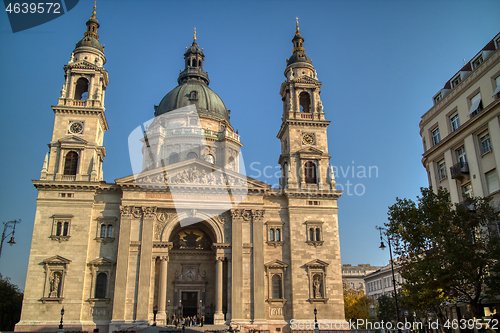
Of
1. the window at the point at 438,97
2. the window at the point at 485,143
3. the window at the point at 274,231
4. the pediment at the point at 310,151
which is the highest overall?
the window at the point at 438,97

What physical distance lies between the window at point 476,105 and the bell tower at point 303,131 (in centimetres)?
1755

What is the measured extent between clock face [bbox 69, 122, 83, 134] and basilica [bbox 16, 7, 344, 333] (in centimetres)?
20

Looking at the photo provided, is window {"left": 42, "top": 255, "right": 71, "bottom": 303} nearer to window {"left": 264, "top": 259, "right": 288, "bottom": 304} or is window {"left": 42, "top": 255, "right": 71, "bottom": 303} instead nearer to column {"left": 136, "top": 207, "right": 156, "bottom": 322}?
column {"left": 136, "top": 207, "right": 156, "bottom": 322}

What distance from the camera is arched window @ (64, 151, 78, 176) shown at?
42.2 meters

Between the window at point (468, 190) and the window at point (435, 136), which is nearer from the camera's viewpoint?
the window at point (468, 190)

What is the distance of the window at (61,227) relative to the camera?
39156mm

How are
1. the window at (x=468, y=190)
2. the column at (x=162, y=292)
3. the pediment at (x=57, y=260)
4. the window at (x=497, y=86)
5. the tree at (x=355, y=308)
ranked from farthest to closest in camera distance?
the tree at (x=355, y=308), the pediment at (x=57, y=260), the column at (x=162, y=292), the window at (x=468, y=190), the window at (x=497, y=86)

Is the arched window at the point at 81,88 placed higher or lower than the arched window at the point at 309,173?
higher

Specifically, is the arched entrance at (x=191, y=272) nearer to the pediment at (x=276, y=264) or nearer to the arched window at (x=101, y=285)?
the arched window at (x=101, y=285)

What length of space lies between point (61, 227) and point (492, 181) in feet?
115

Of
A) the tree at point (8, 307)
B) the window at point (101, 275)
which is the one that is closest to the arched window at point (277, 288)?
A: the window at point (101, 275)

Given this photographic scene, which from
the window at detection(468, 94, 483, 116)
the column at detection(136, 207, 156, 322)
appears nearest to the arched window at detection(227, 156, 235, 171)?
the column at detection(136, 207, 156, 322)

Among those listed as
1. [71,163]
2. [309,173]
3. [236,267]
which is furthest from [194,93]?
[236,267]

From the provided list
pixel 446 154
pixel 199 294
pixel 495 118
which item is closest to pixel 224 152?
pixel 199 294
